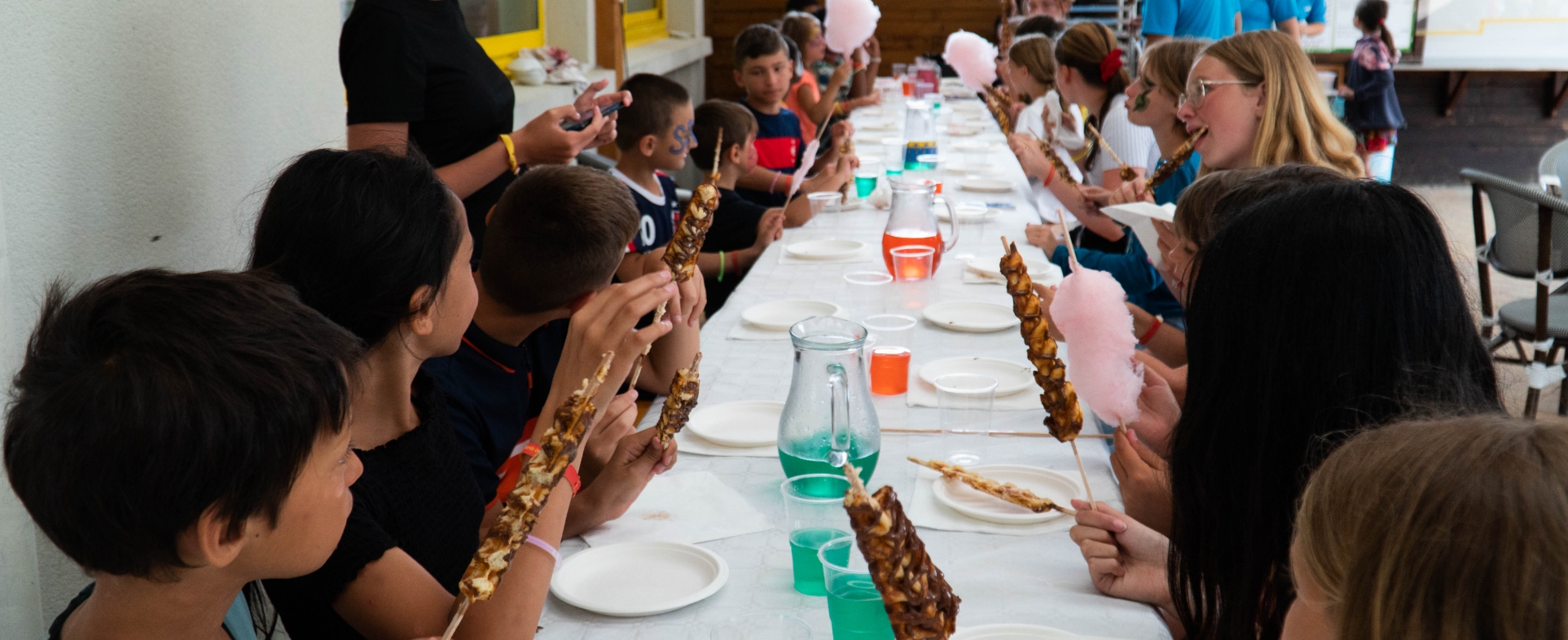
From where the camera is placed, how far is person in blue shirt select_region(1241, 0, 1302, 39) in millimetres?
5863

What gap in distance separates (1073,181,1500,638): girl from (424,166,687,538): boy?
3.29ft

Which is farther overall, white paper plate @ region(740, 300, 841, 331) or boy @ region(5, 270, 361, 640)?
white paper plate @ region(740, 300, 841, 331)

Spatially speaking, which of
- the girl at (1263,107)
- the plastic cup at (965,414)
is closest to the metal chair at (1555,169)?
the girl at (1263,107)

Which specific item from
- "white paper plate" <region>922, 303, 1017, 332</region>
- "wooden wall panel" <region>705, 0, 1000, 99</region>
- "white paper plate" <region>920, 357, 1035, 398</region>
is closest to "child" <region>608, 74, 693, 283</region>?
"white paper plate" <region>922, 303, 1017, 332</region>

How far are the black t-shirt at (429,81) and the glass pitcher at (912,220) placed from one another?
3.11ft

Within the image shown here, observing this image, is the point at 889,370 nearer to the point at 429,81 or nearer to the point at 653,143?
the point at 429,81

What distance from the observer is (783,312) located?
2.63 meters

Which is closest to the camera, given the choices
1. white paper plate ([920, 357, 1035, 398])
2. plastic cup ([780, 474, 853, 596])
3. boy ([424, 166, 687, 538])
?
plastic cup ([780, 474, 853, 596])

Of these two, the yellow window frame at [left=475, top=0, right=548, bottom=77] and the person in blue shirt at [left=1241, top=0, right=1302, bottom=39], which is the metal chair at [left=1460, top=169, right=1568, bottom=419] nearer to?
the person in blue shirt at [left=1241, top=0, right=1302, bottom=39]

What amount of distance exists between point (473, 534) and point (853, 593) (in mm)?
732

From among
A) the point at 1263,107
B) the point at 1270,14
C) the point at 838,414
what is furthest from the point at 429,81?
the point at 1270,14

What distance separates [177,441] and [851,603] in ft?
2.11

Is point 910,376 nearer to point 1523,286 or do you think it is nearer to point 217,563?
point 217,563

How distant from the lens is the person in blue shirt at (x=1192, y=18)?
5.35 metres
